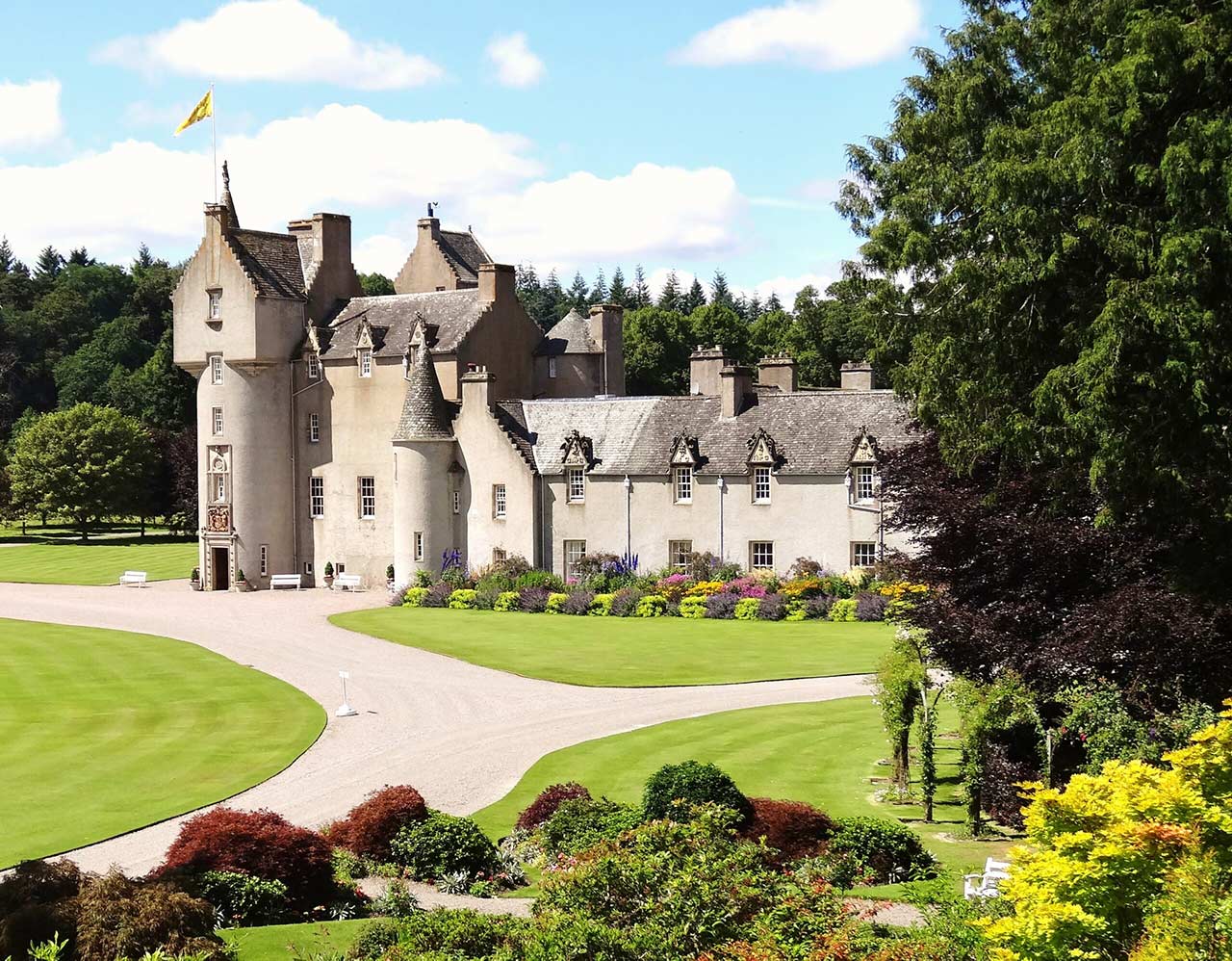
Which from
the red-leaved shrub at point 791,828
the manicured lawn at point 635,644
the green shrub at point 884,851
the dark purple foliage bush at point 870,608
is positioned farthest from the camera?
the dark purple foliage bush at point 870,608

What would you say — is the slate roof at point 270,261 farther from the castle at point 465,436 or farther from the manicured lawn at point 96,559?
the manicured lawn at point 96,559

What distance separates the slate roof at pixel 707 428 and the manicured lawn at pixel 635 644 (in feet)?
25.1

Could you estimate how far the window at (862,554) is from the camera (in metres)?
50.8

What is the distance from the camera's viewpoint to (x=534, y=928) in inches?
543

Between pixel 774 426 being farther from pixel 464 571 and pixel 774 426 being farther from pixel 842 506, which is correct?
pixel 464 571

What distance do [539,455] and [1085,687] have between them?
A: 3764 cm

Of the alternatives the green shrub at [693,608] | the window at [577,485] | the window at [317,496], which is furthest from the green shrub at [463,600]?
the window at [317,496]

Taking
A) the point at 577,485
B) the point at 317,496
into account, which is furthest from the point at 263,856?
the point at 317,496

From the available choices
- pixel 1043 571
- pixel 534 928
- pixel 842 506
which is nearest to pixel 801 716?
pixel 1043 571

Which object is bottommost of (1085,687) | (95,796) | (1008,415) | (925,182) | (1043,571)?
(95,796)

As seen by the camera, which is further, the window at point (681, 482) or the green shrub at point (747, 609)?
the window at point (681, 482)

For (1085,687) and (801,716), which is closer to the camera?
(1085,687)

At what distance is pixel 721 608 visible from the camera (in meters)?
49.0

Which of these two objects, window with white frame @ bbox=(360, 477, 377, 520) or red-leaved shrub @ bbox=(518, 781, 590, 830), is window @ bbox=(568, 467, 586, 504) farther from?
red-leaved shrub @ bbox=(518, 781, 590, 830)
